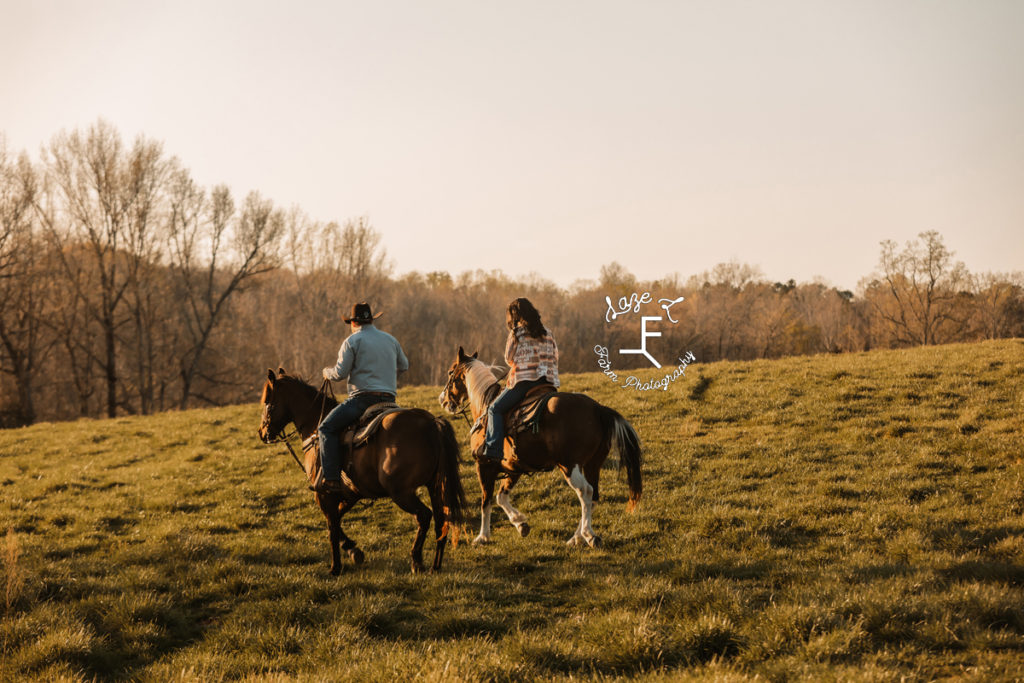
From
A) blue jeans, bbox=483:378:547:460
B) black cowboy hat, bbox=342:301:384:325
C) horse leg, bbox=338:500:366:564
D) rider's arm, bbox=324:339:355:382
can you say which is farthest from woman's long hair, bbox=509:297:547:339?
horse leg, bbox=338:500:366:564

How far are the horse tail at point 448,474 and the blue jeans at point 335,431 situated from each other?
1258 millimetres

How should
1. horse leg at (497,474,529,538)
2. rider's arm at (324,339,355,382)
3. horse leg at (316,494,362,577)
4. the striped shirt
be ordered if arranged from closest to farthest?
rider's arm at (324,339,355,382), horse leg at (316,494,362,577), the striped shirt, horse leg at (497,474,529,538)

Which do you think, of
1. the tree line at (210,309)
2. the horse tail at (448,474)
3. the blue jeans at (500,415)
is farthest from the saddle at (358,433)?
the tree line at (210,309)

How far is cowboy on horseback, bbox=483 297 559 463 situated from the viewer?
34.2 feet

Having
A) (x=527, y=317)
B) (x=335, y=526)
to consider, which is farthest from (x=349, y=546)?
(x=527, y=317)

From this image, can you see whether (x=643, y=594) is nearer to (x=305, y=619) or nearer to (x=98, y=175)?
(x=305, y=619)

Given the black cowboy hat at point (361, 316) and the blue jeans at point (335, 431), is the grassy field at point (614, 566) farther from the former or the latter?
the black cowboy hat at point (361, 316)

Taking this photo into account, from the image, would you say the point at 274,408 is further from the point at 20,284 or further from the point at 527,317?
the point at 20,284

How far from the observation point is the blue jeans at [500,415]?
10422mm

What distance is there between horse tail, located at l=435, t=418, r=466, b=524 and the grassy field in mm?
859

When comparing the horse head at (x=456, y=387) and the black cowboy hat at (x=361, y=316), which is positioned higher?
the black cowboy hat at (x=361, y=316)

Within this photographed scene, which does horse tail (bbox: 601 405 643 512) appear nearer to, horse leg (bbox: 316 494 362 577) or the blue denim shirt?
the blue denim shirt

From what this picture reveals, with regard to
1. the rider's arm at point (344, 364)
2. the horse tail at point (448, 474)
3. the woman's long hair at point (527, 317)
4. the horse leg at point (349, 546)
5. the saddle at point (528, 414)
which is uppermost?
the woman's long hair at point (527, 317)

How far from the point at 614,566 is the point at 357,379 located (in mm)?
4361
